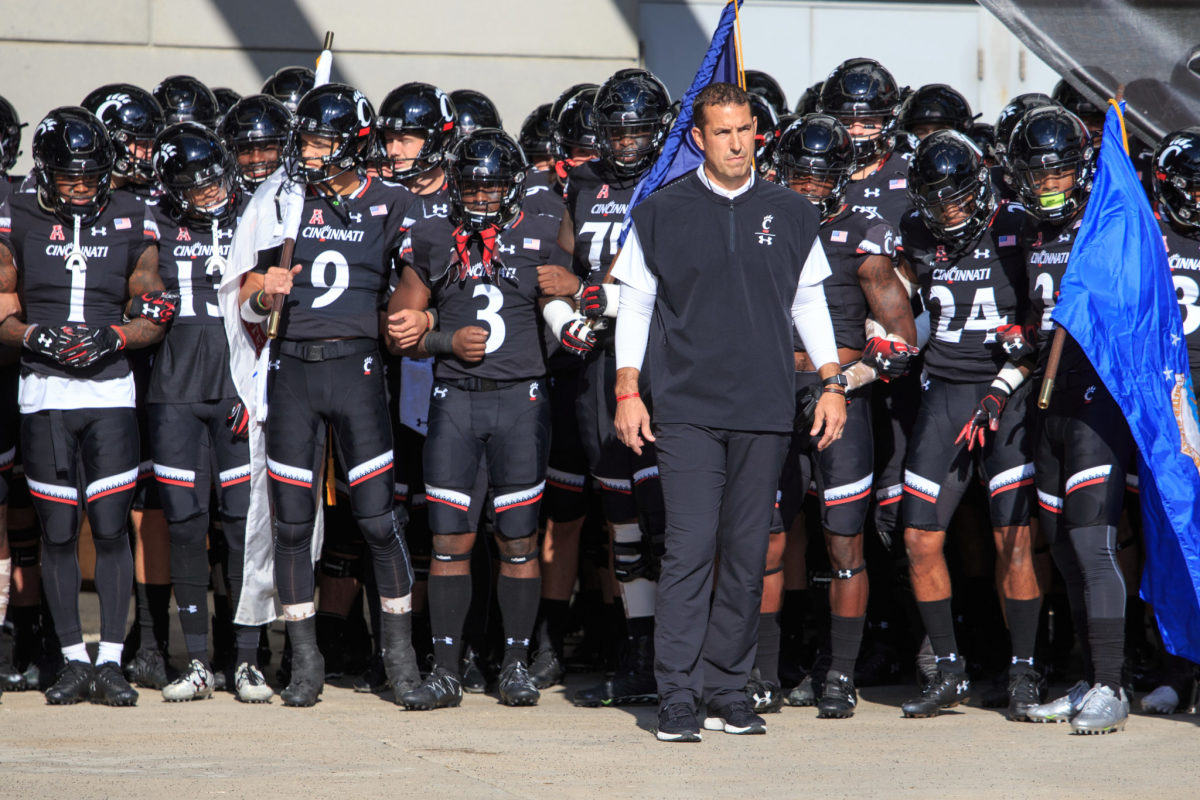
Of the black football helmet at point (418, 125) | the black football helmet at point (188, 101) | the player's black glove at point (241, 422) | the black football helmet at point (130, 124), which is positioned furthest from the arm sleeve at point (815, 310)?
the black football helmet at point (188, 101)

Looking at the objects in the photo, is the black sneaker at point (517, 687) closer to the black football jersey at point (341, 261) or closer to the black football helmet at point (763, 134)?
the black football jersey at point (341, 261)

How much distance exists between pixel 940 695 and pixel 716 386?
1.52 metres

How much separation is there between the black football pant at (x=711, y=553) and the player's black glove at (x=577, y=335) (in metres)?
0.64

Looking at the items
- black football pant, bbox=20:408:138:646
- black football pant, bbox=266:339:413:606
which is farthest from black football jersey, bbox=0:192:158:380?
black football pant, bbox=266:339:413:606

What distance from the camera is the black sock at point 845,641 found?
5.88 metres

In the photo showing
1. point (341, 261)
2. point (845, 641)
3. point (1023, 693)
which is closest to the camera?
point (1023, 693)

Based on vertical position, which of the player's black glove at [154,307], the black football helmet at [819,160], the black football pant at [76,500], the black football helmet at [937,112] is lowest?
the black football pant at [76,500]

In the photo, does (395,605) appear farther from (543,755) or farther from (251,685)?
(543,755)

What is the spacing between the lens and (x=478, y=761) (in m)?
4.90

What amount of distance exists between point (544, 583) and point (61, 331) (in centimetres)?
224

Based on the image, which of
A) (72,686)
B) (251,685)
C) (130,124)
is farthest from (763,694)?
(130,124)

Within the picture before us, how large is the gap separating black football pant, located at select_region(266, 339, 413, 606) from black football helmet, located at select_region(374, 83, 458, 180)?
1096 millimetres

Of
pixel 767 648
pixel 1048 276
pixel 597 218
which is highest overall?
pixel 597 218

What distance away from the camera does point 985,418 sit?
5.70m
